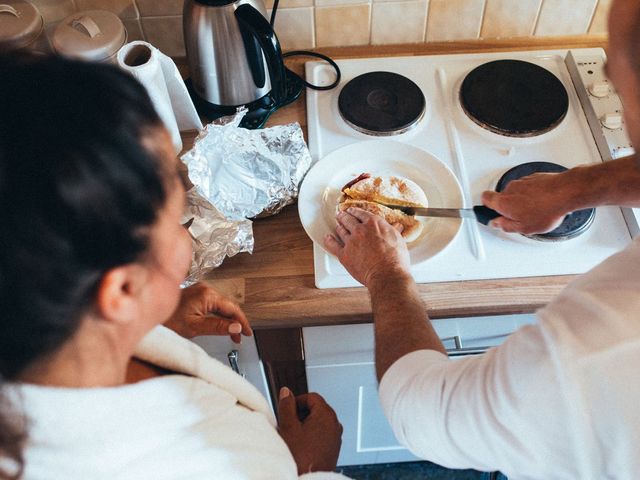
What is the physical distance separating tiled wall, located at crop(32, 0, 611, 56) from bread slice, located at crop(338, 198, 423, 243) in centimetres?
45

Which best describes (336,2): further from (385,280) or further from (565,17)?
(385,280)

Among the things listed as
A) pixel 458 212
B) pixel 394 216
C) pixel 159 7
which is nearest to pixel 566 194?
pixel 458 212

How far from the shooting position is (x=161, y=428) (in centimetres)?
61

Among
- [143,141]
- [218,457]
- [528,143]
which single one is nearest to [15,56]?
[143,141]

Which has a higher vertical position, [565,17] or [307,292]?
[565,17]

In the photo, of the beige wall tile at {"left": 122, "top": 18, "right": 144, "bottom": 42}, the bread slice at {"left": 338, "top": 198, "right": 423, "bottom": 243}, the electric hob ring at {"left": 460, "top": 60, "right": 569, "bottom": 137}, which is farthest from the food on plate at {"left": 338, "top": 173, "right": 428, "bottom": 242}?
the beige wall tile at {"left": 122, "top": 18, "right": 144, "bottom": 42}

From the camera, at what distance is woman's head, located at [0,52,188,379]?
1.32 ft

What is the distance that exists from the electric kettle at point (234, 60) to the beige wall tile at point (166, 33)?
149 mm

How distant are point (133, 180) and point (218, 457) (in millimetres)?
353

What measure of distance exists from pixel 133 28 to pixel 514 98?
2.58ft

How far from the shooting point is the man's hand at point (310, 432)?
0.86m

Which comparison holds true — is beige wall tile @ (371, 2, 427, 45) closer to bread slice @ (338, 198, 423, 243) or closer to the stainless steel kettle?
the stainless steel kettle

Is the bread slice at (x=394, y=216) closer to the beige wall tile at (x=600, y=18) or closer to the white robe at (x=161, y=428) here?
the white robe at (x=161, y=428)

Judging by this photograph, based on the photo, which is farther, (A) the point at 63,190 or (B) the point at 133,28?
(B) the point at 133,28
